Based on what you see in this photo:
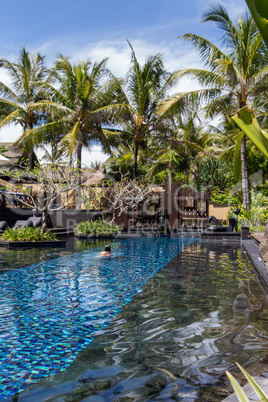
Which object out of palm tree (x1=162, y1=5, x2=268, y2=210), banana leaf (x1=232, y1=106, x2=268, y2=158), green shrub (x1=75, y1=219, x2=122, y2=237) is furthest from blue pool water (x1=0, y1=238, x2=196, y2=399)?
palm tree (x1=162, y1=5, x2=268, y2=210)

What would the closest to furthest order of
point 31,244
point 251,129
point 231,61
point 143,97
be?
point 251,129, point 31,244, point 231,61, point 143,97

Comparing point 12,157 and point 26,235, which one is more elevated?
point 12,157

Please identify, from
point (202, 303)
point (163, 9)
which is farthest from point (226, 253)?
point (163, 9)

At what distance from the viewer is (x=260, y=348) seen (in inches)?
131

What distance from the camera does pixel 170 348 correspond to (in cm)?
338

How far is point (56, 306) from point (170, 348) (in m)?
2.12

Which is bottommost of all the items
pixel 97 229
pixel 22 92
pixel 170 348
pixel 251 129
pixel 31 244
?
pixel 170 348

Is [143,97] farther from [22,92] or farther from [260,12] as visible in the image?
[260,12]

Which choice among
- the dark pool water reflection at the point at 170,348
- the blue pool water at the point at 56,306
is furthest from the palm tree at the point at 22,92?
the dark pool water reflection at the point at 170,348

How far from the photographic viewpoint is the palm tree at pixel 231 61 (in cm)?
1477

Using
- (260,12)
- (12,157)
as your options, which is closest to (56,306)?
(260,12)

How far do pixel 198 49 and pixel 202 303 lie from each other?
13618 millimetres

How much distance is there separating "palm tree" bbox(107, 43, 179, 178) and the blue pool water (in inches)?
445

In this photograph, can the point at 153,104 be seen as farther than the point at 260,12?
Yes
